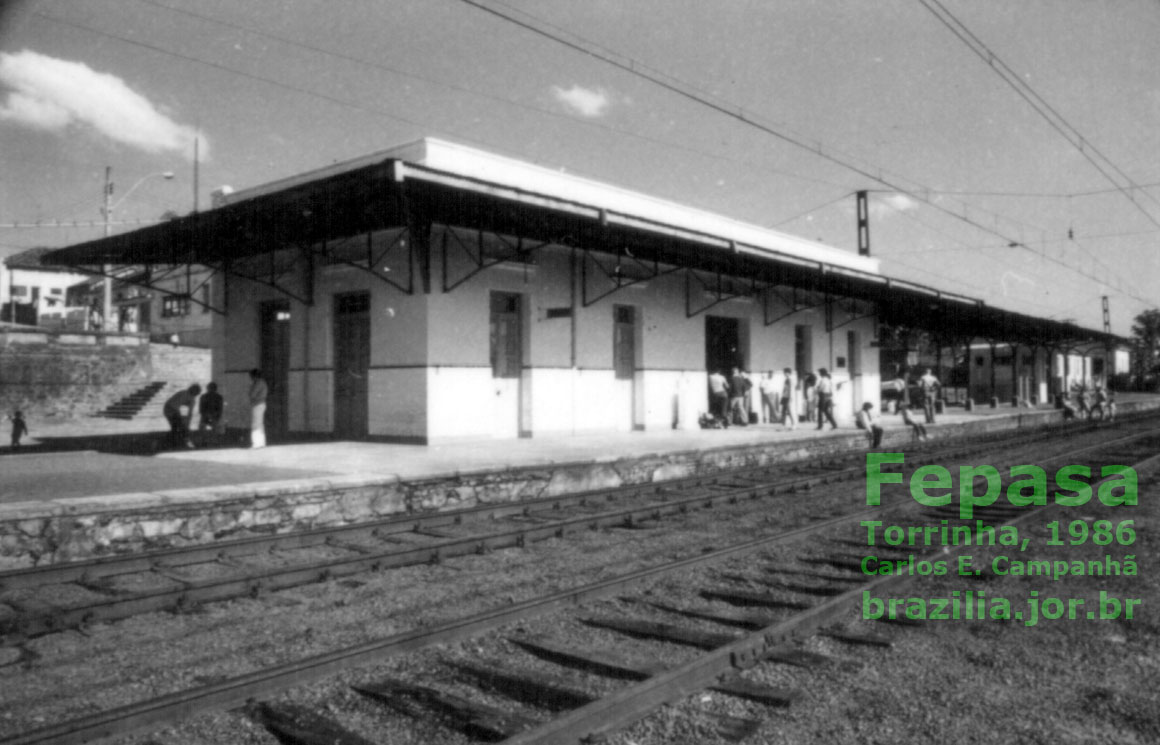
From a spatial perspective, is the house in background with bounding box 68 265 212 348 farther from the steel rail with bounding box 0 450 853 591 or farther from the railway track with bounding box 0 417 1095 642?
the railway track with bounding box 0 417 1095 642

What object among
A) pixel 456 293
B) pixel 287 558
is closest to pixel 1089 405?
pixel 456 293

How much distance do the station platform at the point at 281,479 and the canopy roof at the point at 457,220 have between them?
3.77 meters

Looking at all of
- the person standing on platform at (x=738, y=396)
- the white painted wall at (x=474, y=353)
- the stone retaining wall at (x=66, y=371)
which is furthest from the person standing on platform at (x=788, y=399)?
the stone retaining wall at (x=66, y=371)

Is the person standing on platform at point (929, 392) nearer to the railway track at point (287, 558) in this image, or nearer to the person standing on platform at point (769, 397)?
the person standing on platform at point (769, 397)

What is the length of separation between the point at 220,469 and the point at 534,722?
8062 millimetres

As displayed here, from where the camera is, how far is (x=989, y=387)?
46094 mm

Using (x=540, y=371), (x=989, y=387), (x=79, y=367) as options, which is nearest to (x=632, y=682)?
(x=540, y=371)

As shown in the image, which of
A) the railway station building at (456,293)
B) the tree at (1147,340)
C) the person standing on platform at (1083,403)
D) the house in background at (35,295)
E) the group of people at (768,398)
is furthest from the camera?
the tree at (1147,340)

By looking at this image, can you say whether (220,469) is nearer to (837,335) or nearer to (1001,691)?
(1001,691)

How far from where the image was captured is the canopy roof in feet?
39.2

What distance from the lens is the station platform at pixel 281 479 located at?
23.8 ft

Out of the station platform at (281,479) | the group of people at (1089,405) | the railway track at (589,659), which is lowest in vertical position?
the railway track at (589,659)

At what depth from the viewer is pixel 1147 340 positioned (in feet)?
239

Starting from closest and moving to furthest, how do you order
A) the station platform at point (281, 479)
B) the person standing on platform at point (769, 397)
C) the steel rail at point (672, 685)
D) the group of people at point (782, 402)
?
the steel rail at point (672, 685), the station platform at point (281, 479), the group of people at point (782, 402), the person standing on platform at point (769, 397)
